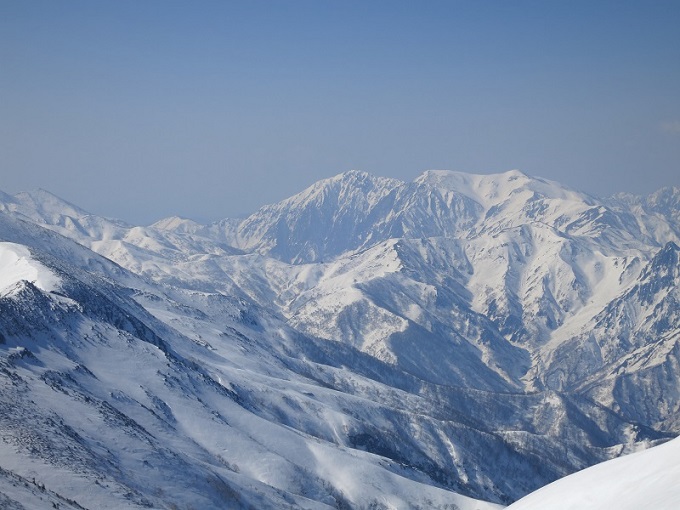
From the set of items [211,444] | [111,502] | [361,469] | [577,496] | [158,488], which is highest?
[577,496]

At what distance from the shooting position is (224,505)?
382 ft

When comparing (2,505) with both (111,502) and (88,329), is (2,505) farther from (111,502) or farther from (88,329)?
(88,329)

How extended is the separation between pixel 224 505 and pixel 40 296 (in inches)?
3337

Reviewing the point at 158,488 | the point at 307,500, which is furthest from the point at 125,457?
the point at 307,500

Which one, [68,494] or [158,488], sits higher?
[68,494]

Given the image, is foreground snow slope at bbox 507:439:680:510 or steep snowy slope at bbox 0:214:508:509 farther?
steep snowy slope at bbox 0:214:508:509

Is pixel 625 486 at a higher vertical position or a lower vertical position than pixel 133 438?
higher

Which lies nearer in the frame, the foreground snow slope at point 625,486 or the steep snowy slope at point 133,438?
the foreground snow slope at point 625,486

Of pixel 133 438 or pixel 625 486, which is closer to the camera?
pixel 625 486

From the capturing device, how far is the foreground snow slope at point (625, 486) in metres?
31.8

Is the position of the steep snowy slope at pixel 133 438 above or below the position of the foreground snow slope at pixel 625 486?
below

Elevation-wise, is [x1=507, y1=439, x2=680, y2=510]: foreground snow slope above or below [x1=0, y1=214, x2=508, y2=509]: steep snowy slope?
above

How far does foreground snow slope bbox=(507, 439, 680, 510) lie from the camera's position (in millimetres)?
31753

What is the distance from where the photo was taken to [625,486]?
36.0m
